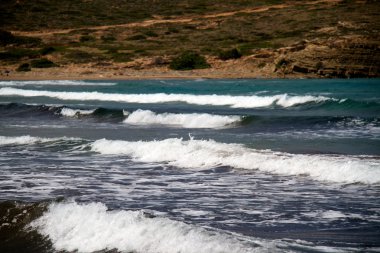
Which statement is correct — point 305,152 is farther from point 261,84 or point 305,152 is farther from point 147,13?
point 147,13

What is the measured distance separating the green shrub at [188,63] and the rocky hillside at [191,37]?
78cm

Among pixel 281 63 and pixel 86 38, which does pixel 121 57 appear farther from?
pixel 281 63

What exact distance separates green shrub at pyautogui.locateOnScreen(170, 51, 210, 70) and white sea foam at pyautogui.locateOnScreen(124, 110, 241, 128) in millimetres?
28323

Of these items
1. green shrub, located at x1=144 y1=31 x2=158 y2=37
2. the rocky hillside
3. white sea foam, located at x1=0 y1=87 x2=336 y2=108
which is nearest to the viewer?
white sea foam, located at x1=0 y1=87 x2=336 y2=108

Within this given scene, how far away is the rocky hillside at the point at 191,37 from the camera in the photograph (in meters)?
52.6

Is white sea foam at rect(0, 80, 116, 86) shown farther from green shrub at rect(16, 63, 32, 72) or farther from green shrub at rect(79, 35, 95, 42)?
green shrub at rect(79, 35, 95, 42)

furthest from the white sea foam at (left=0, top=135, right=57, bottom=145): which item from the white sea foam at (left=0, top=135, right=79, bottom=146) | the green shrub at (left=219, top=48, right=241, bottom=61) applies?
the green shrub at (left=219, top=48, right=241, bottom=61)

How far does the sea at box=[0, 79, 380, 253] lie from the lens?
9508mm

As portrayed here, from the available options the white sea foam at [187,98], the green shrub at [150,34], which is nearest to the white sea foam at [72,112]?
the white sea foam at [187,98]

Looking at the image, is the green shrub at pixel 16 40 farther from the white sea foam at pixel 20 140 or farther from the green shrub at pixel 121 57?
the white sea foam at pixel 20 140

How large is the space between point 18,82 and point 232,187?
164ft

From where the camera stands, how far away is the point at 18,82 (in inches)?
2386

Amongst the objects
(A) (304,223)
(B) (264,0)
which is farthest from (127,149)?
(B) (264,0)

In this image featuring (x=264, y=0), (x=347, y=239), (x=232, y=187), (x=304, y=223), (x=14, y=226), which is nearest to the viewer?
(x=347, y=239)
